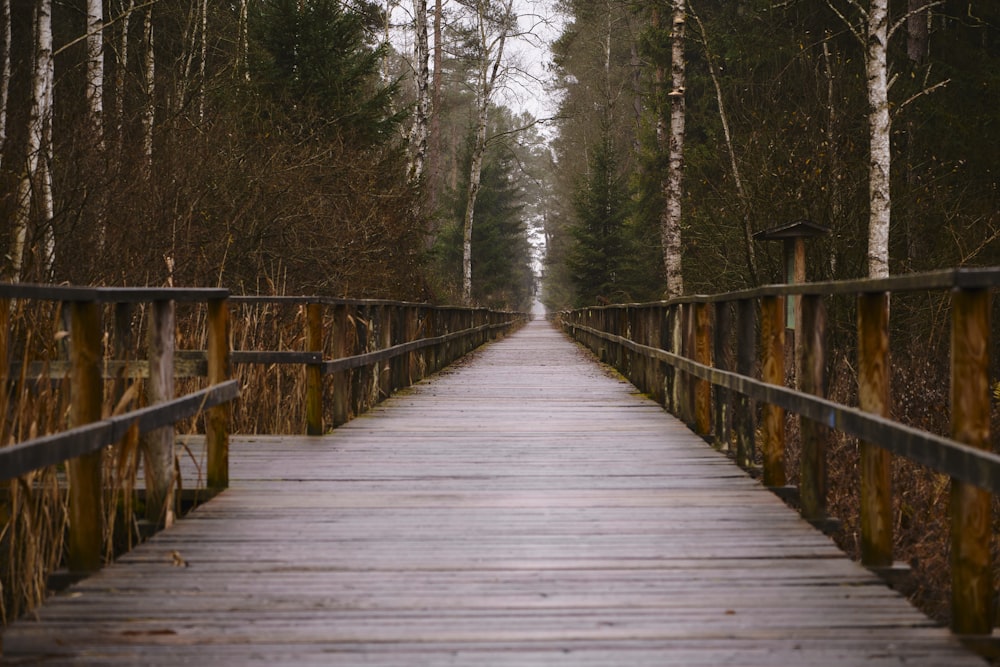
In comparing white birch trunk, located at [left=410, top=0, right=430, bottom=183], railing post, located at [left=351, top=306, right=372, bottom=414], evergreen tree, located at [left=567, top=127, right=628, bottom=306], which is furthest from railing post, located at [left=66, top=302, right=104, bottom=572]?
evergreen tree, located at [left=567, top=127, right=628, bottom=306]

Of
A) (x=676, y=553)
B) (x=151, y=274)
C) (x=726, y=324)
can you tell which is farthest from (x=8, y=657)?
(x=151, y=274)

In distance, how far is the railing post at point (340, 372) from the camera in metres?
8.23

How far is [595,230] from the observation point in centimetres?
3800

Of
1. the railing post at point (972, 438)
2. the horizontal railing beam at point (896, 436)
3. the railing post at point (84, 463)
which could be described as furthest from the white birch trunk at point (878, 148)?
the railing post at point (84, 463)

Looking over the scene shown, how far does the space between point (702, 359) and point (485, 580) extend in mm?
4308

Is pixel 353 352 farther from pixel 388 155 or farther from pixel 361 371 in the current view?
pixel 388 155

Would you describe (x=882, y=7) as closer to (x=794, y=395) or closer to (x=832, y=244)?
(x=832, y=244)

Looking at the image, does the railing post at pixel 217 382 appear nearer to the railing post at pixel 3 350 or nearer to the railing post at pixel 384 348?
the railing post at pixel 3 350

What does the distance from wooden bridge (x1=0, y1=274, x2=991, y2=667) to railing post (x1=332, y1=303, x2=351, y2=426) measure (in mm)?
1602

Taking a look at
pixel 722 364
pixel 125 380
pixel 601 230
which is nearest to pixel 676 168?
pixel 722 364

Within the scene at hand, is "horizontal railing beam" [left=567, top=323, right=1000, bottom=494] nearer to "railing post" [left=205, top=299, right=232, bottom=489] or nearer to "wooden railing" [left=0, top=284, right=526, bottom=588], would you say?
"wooden railing" [left=0, top=284, right=526, bottom=588]

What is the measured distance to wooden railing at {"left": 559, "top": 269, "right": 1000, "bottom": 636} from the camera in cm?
307

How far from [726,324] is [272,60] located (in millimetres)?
14059

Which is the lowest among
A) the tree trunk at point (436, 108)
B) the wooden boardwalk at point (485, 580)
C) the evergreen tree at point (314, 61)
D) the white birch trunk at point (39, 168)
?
the wooden boardwalk at point (485, 580)
